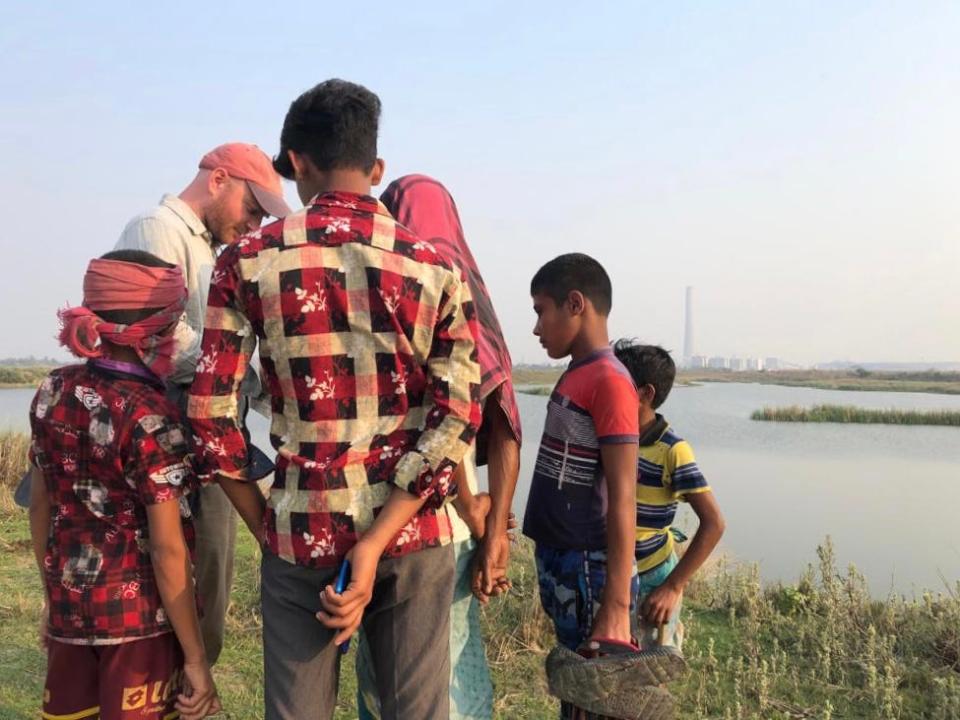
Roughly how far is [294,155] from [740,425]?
2416 centimetres

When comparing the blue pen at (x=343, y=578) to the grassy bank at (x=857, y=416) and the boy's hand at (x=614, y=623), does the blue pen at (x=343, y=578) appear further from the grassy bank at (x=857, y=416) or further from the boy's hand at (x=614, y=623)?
the grassy bank at (x=857, y=416)

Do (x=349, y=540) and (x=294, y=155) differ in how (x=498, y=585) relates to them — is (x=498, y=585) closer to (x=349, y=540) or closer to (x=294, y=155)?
(x=349, y=540)

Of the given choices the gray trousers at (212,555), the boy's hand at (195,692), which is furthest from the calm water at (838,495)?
the boy's hand at (195,692)

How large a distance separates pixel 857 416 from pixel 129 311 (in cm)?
2783

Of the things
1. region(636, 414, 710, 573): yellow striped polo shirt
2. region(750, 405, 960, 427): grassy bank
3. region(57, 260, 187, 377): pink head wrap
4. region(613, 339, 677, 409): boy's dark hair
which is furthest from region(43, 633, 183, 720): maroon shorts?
region(750, 405, 960, 427): grassy bank

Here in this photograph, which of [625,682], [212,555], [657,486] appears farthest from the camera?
[657,486]

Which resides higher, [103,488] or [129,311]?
[129,311]

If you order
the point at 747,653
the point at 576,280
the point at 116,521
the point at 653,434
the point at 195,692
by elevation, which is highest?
the point at 576,280

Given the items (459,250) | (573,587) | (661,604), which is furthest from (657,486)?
(459,250)

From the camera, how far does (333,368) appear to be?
1315 millimetres

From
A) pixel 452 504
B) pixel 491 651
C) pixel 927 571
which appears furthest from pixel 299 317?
pixel 927 571

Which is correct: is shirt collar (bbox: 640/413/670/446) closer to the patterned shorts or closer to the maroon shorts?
the patterned shorts

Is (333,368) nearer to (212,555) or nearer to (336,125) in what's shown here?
(336,125)

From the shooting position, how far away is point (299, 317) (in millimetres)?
1299
